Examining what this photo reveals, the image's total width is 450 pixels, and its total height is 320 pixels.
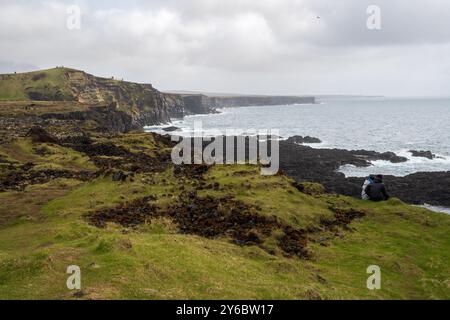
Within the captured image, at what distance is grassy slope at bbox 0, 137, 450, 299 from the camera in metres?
15.1

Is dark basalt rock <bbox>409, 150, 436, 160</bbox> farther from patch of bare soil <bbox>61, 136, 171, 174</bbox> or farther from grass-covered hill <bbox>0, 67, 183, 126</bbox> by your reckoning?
grass-covered hill <bbox>0, 67, 183, 126</bbox>

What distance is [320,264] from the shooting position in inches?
817

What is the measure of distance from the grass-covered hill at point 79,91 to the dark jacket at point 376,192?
12004 centimetres

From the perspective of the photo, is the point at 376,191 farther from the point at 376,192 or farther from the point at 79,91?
the point at 79,91

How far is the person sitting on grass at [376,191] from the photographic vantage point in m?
33.0

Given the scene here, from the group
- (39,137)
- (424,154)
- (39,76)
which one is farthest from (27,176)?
(39,76)

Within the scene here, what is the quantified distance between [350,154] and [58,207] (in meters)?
73.2

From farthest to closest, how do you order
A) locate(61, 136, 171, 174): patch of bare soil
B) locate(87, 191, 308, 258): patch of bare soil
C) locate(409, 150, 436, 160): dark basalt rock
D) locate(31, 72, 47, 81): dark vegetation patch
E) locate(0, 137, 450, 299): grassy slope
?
locate(31, 72, 47, 81): dark vegetation patch
locate(409, 150, 436, 160): dark basalt rock
locate(61, 136, 171, 174): patch of bare soil
locate(87, 191, 308, 258): patch of bare soil
locate(0, 137, 450, 299): grassy slope

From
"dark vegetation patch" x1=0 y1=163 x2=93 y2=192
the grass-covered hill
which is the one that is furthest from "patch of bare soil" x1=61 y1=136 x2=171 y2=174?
the grass-covered hill

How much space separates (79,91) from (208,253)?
162 meters

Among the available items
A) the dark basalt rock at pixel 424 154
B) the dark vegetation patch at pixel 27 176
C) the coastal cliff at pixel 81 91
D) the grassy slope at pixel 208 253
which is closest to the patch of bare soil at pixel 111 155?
the dark vegetation patch at pixel 27 176

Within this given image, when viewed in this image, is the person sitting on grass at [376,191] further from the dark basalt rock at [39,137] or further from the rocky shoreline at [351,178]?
the dark basalt rock at [39,137]
